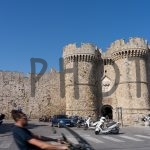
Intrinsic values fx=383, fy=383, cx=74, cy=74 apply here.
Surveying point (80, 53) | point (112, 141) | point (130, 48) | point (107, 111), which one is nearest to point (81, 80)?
point (80, 53)

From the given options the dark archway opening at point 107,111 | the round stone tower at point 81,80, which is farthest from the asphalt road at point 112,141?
the dark archway opening at point 107,111

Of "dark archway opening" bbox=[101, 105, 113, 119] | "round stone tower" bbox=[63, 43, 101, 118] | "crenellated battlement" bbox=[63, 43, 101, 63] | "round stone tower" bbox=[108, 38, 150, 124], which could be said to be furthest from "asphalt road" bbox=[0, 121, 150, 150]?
"dark archway opening" bbox=[101, 105, 113, 119]

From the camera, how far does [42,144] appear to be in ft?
16.2

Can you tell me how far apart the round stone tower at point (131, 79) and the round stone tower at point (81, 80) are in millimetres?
2302

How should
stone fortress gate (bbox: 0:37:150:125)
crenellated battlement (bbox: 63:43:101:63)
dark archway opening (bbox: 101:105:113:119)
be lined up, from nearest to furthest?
stone fortress gate (bbox: 0:37:150:125)
crenellated battlement (bbox: 63:43:101:63)
dark archway opening (bbox: 101:105:113:119)

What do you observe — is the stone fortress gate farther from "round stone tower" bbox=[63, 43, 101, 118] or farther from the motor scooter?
the motor scooter

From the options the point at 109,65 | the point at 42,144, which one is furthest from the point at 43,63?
the point at 42,144

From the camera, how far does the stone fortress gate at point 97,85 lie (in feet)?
119

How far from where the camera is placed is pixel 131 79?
120ft

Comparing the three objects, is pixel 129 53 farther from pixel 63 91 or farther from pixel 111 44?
pixel 63 91

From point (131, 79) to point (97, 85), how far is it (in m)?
4.26

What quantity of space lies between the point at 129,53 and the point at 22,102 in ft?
42.3

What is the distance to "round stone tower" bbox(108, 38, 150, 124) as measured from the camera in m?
35.9

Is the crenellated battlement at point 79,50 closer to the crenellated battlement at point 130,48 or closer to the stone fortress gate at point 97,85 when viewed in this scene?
the stone fortress gate at point 97,85
